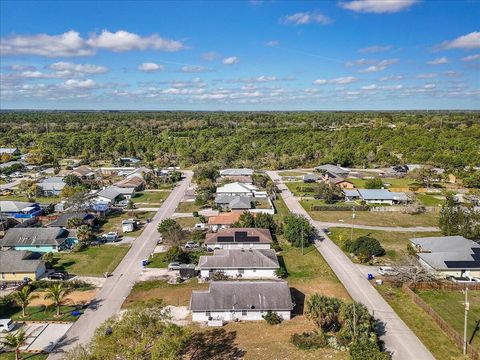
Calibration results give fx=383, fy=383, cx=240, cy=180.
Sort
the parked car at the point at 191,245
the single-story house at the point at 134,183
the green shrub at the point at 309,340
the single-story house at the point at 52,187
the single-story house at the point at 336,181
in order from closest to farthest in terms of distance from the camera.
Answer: the green shrub at the point at 309,340 < the parked car at the point at 191,245 < the single-story house at the point at 52,187 < the single-story house at the point at 134,183 < the single-story house at the point at 336,181

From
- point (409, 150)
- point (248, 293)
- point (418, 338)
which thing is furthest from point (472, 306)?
point (409, 150)

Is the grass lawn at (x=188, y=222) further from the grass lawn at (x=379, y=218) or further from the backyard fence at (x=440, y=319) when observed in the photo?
the backyard fence at (x=440, y=319)

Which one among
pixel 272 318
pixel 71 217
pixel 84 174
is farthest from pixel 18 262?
pixel 84 174

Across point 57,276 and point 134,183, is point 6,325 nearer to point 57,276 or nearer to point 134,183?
point 57,276

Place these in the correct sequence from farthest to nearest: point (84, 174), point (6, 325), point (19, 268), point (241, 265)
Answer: point (84, 174), point (241, 265), point (19, 268), point (6, 325)

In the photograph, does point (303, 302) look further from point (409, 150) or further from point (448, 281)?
point (409, 150)

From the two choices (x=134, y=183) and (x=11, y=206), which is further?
(x=134, y=183)

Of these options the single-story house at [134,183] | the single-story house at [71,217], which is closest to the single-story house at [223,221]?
the single-story house at [71,217]
